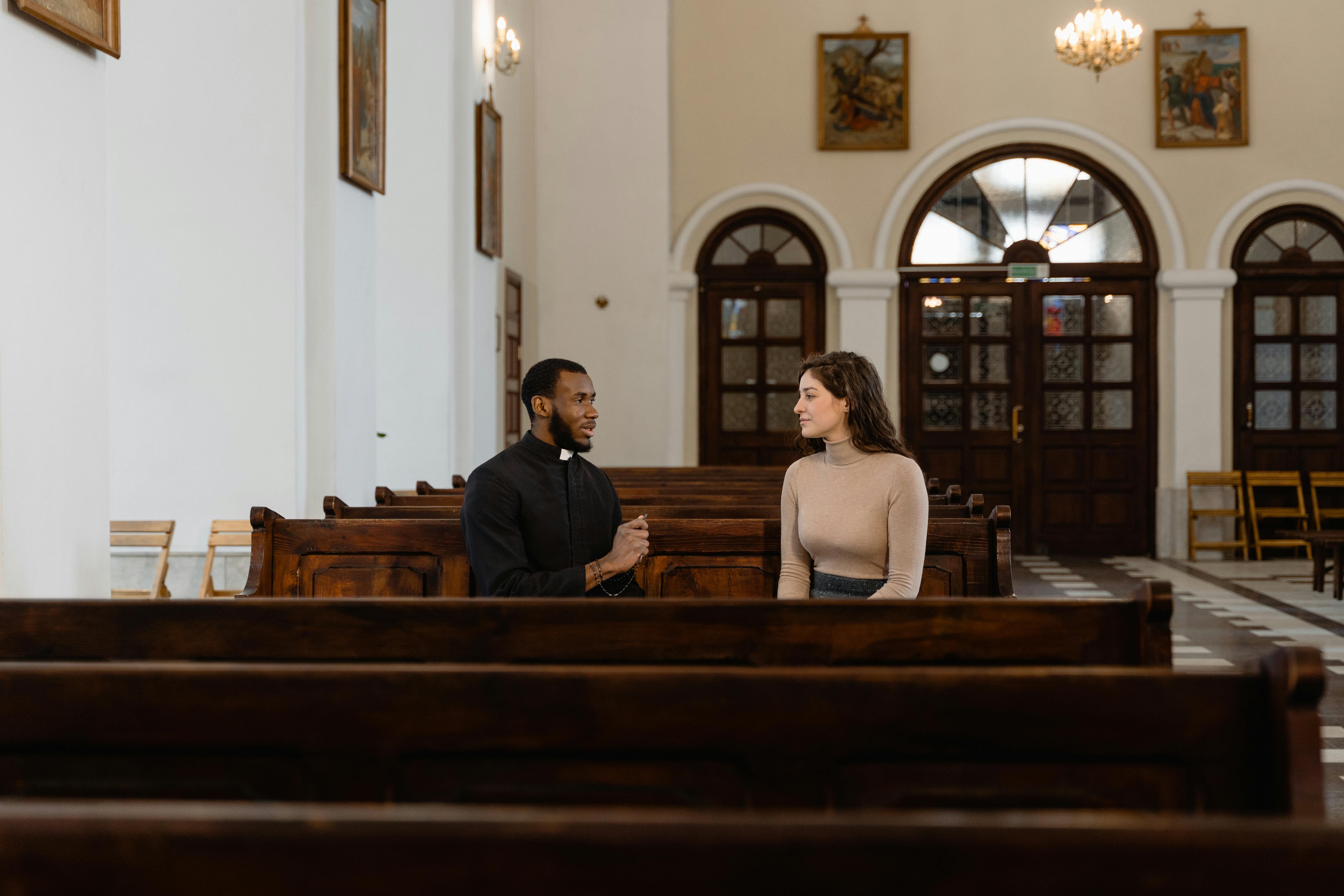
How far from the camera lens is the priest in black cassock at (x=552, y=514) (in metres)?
3.09

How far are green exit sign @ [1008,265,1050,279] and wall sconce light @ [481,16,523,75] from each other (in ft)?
16.4

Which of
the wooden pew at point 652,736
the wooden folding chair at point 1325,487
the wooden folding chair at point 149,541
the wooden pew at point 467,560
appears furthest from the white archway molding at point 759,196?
the wooden pew at point 652,736

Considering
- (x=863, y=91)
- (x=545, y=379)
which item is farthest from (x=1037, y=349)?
(x=545, y=379)

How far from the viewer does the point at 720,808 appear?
1479mm

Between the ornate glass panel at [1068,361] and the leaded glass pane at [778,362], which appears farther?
the leaded glass pane at [778,362]

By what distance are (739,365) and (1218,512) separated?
456cm

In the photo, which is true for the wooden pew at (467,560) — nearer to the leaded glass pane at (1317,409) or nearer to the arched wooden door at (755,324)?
the arched wooden door at (755,324)

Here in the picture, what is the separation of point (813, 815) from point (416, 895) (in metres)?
0.33

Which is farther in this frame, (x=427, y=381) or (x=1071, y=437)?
(x=1071, y=437)

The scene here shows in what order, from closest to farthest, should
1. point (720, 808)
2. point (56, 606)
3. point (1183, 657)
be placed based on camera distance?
point (720, 808)
point (56, 606)
point (1183, 657)

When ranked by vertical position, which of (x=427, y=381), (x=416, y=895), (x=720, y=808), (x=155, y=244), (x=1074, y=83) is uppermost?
(x=1074, y=83)

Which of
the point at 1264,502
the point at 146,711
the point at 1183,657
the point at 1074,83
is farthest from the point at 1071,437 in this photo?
the point at 146,711

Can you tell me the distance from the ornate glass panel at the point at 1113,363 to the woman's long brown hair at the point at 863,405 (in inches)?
329

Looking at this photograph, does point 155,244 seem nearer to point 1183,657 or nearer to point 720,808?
point 720,808
